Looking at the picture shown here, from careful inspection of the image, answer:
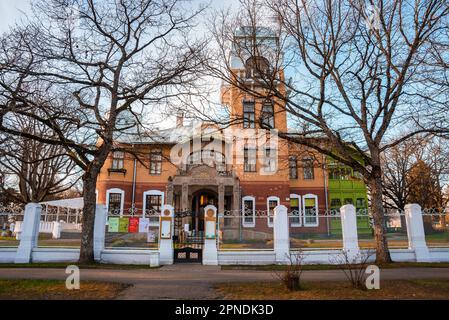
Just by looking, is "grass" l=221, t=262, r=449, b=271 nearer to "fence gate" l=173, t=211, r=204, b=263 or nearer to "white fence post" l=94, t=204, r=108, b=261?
"fence gate" l=173, t=211, r=204, b=263

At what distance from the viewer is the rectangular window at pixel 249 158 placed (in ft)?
93.4

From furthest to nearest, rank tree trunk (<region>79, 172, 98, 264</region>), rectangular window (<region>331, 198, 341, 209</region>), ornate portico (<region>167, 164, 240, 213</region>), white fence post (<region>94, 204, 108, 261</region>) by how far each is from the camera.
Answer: rectangular window (<region>331, 198, 341, 209</region>)
ornate portico (<region>167, 164, 240, 213</region>)
white fence post (<region>94, 204, 108, 261</region>)
tree trunk (<region>79, 172, 98, 264</region>)

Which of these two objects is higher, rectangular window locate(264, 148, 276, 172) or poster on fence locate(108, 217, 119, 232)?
rectangular window locate(264, 148, 276, 172)

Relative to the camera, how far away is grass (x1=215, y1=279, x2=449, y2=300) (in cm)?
695

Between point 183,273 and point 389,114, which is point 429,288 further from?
point 389,114

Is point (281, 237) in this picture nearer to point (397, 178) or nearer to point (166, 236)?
point (166, 236)

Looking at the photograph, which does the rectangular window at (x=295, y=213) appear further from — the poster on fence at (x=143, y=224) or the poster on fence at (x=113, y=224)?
the poster on fence at (x=113, y=224)

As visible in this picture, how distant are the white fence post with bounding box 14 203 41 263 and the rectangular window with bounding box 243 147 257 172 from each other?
58.0ft

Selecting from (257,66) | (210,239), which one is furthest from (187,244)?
(257,66)

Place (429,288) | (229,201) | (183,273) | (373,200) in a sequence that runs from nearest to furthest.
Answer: (429,288) < (183,273) < (373,200) < (229,201)

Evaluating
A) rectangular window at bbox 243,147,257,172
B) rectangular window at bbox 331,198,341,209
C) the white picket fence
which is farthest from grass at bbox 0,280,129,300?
rectangular window at bbox 331,198,341,209

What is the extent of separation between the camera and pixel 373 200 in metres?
13.7

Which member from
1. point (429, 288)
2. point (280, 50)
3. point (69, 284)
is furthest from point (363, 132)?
point (69, 284)
